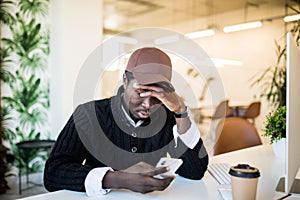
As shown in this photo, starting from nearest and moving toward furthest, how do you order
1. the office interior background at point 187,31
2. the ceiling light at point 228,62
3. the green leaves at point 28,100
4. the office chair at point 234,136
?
the office chair at point 234,136 → the green leaves at point 28,100 → the office interior background at point 187,31 → the ceiling light at point 228,62

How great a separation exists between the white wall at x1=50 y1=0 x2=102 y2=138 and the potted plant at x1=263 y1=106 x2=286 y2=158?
231cm

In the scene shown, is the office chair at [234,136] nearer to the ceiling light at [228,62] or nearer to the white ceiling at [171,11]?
the white ceiling at [171,11]

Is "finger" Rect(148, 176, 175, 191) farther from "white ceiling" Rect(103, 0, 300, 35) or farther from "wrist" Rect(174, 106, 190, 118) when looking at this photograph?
"white ceiling" Rect(103, 0, 300, 35)

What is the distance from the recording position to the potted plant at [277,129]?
167cm

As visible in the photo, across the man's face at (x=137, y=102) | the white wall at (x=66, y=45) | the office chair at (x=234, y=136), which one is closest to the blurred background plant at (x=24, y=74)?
the white wall at (x=66, y=45)

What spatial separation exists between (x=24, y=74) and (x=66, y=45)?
57 centimetres

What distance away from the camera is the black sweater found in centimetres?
108

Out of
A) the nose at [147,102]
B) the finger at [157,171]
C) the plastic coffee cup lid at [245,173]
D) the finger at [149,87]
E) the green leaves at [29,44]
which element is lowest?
the finger at [157,171]

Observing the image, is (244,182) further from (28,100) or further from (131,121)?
(28,100)

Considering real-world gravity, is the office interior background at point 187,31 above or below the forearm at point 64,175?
above

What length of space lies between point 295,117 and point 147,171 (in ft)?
1.65

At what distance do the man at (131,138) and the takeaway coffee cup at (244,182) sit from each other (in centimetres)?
22

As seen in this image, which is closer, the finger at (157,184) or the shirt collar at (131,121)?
the finger at (157,184)

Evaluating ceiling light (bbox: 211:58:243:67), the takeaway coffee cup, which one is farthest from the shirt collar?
ceiling light (bbox: 211:58:243:67)
